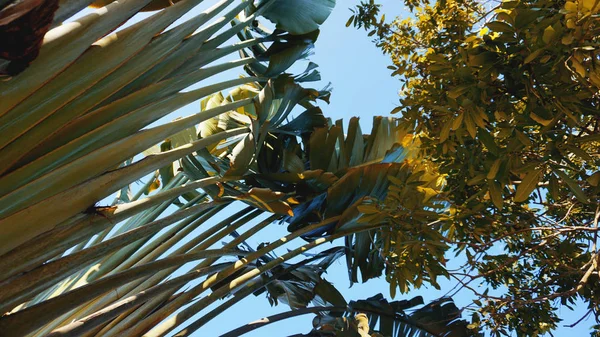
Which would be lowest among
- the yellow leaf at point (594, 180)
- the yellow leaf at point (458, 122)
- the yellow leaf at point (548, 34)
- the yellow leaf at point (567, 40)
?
the yellow leaf at point (594, 180)

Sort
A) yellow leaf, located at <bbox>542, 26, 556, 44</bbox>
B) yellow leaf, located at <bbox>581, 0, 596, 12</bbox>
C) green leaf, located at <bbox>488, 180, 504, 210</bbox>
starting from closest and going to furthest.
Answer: yellow leaf, located at <bbox>581, 0, 596, 12</bbox> < yellow leaf, located at <bbox>542, 26, 556, 44</bbox> < green leaf, located at <bbox>488, 180, 504, 210</bbox>

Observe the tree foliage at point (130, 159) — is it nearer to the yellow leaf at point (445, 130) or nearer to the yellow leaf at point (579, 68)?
the yellow leaf at point (445, 130)

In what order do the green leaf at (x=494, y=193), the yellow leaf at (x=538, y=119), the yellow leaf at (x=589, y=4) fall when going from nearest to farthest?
1. the yellow leaf at (x=589, y=4)
2. the yellow leaf at (x=538, y=119)
3. the green leaf at (x=494, y=193)

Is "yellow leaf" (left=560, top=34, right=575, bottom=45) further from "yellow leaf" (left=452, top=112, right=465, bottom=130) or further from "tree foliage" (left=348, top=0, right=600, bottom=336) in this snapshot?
"yellow leaf" (left=452, top=112, right=465, bottom=130)

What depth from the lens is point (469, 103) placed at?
159 centimetres

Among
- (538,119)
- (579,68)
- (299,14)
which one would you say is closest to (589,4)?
(579,68)

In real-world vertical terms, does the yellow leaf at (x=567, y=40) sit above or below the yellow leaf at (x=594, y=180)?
above

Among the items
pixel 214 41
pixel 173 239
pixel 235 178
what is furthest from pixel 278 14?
pixel 173 239

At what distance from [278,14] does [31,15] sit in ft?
7.59

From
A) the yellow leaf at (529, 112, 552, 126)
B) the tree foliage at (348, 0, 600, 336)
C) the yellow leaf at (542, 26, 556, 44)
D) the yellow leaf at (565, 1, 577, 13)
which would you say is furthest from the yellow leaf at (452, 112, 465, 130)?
the yellow leaf at (565, 1, 577, 13)

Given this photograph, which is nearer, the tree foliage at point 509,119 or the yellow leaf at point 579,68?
the yellow leaf at point 579,68

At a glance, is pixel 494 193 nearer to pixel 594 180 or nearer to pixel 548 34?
pixel 594 180

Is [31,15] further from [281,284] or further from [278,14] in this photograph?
[281,284]

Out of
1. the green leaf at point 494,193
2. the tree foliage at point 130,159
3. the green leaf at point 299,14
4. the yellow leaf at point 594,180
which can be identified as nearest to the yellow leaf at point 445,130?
the green leaf at point 494,193
